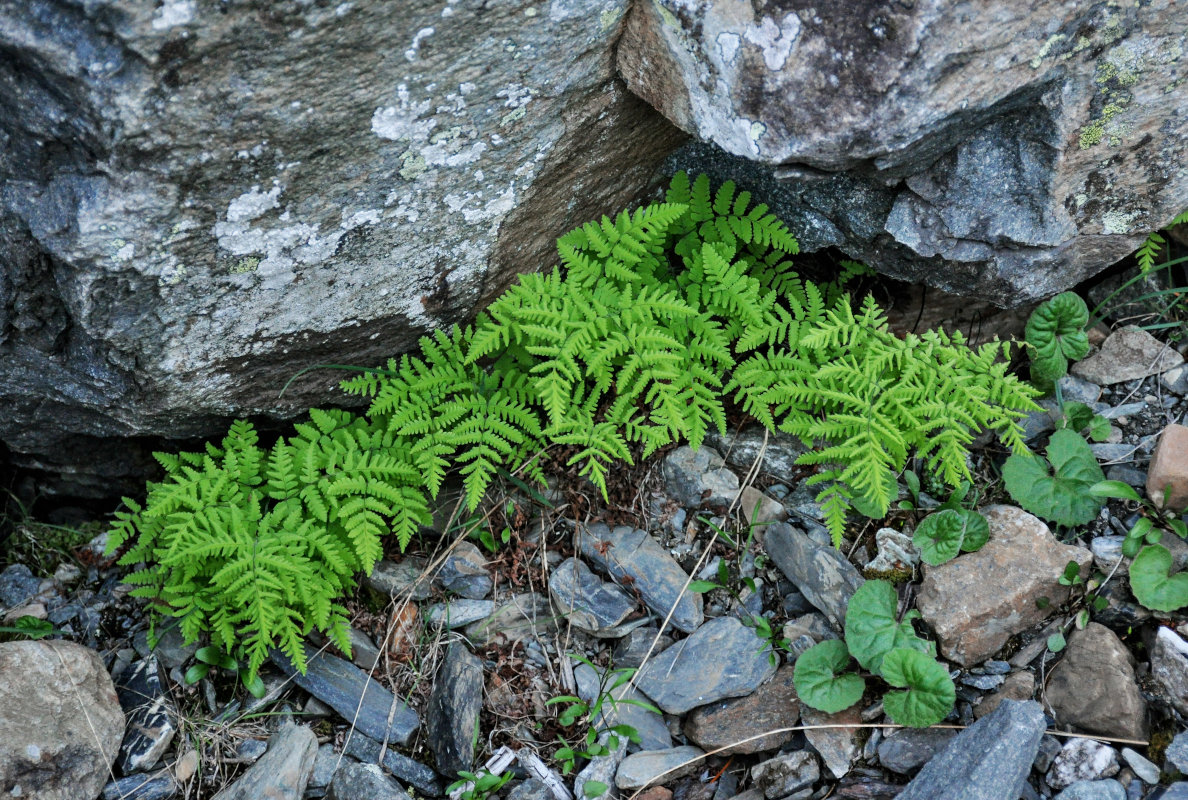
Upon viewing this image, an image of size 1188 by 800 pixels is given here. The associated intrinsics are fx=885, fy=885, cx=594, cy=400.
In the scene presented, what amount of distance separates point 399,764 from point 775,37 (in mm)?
3459

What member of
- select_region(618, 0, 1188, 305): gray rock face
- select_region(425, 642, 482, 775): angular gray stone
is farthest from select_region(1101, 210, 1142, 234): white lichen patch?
select_region(425, 642, 482, 775): angular gray stone

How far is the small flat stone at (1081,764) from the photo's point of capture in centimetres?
341

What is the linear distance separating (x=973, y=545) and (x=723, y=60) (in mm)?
2340

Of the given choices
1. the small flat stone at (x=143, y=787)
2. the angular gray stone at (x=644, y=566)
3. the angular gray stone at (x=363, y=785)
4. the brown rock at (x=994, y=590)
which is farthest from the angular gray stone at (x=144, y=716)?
the brown rock at (x=994, y=590)

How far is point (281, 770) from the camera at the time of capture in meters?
3.84

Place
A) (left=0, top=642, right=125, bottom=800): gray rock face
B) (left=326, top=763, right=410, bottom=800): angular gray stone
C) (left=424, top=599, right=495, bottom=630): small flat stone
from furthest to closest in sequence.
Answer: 1. (left=424, top=599, right=495, bottom=630): small flat stone
2. (left=326, top=763, right=410, bottom=800): angular gray stone
3. (left=0, top=642, right=125, bottom=800): gray rock face

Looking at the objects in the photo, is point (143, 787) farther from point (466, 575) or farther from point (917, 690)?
point (917, 690)

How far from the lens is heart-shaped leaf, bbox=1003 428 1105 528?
3998mm

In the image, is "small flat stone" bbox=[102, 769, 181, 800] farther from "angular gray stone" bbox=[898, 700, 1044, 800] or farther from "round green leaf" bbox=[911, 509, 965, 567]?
"round green leaf" bbox=[911, 509, 965, 567]

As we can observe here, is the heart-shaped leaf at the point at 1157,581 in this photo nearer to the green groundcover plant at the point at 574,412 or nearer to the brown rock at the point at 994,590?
the brown rock at the point at 994,590

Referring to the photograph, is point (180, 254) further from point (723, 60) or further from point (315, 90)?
point (723, 60)

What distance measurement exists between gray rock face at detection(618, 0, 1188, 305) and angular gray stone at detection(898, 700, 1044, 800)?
1949 mm

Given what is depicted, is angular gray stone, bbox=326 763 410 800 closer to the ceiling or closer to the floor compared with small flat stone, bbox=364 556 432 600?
closer to the floor

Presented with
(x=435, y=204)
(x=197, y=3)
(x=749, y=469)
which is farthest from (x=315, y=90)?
(x=749, y=469)
